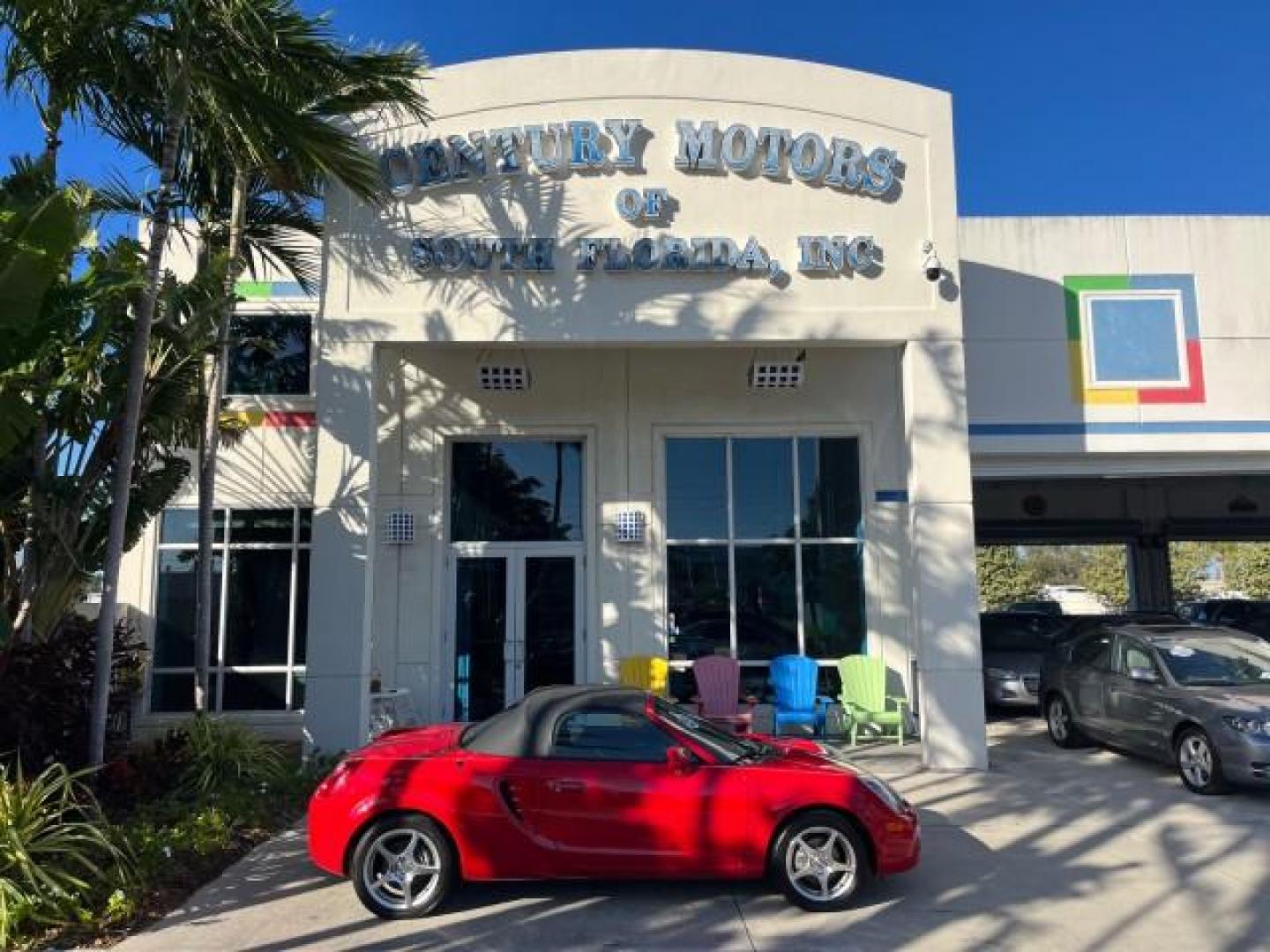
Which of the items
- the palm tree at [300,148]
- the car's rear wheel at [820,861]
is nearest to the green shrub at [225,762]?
the palm tree at [300,148]

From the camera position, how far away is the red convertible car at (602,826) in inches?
233

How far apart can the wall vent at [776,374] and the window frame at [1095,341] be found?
4.11m

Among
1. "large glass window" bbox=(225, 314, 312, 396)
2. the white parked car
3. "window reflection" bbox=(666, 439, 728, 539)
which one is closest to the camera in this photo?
"window reflection" bbox=(666, 439, 728, 539)

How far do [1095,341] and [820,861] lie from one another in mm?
10039

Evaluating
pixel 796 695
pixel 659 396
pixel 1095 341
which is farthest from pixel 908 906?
pixel 1095 341

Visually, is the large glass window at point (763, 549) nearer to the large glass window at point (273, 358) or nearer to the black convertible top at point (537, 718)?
the large glass window at point (273, 358)

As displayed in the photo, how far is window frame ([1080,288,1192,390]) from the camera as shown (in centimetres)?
1351

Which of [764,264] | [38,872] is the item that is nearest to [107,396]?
[38,872]

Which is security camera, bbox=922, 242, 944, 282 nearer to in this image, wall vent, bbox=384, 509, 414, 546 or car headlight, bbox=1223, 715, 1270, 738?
car headlight, bbox=1223, 715, 1270, 738

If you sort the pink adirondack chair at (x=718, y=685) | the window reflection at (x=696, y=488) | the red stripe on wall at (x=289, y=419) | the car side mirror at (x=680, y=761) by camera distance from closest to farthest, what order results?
the car side mirror at (x=680, y=761) → the pink adirondack chair at (x=718, y=685) → the window reflection at (x=696, y=488) → the red stripe on wall at (x=289, y=419)

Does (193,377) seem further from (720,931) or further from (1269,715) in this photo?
(1269,715)

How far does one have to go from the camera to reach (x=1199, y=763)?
9359mm

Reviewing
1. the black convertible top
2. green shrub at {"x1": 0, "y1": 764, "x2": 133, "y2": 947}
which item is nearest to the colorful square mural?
the black convertible top

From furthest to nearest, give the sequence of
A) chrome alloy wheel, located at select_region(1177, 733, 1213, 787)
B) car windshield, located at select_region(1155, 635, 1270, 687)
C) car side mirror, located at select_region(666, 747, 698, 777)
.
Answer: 1. car windshield, located at select_region(1155, 635, 1270, 687)
2. chrome alloy wheel, located at select_region(1177, 733, 1213, 787)
3. car side mirror, located at select_region(666, 747, 698, 777)
